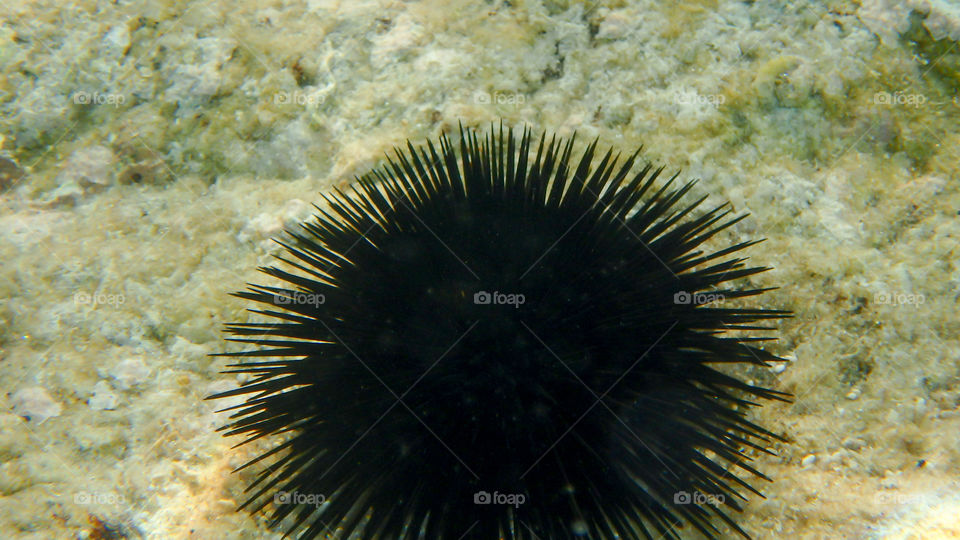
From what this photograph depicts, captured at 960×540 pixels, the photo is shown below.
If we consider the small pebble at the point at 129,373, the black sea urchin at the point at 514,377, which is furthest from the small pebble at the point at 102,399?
the black sea urchin at the point at 514,377

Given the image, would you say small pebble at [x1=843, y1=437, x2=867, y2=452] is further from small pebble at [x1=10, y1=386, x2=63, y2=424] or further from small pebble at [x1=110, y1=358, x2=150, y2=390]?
small pebble at [x1=10, y1=386, x2=63, y2=424]

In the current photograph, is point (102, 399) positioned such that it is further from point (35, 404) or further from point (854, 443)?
point (854, 443)

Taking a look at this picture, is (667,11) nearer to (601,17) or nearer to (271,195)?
(601,17)

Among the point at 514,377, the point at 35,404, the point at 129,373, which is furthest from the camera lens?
the point at 129,373

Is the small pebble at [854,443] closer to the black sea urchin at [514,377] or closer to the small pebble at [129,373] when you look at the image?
the black sea urchin at [514,377]

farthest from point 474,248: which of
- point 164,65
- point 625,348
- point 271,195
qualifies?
point 164,65

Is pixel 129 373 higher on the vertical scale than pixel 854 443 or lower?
higher

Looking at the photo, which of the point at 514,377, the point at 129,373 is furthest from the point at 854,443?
the point at 129,373
